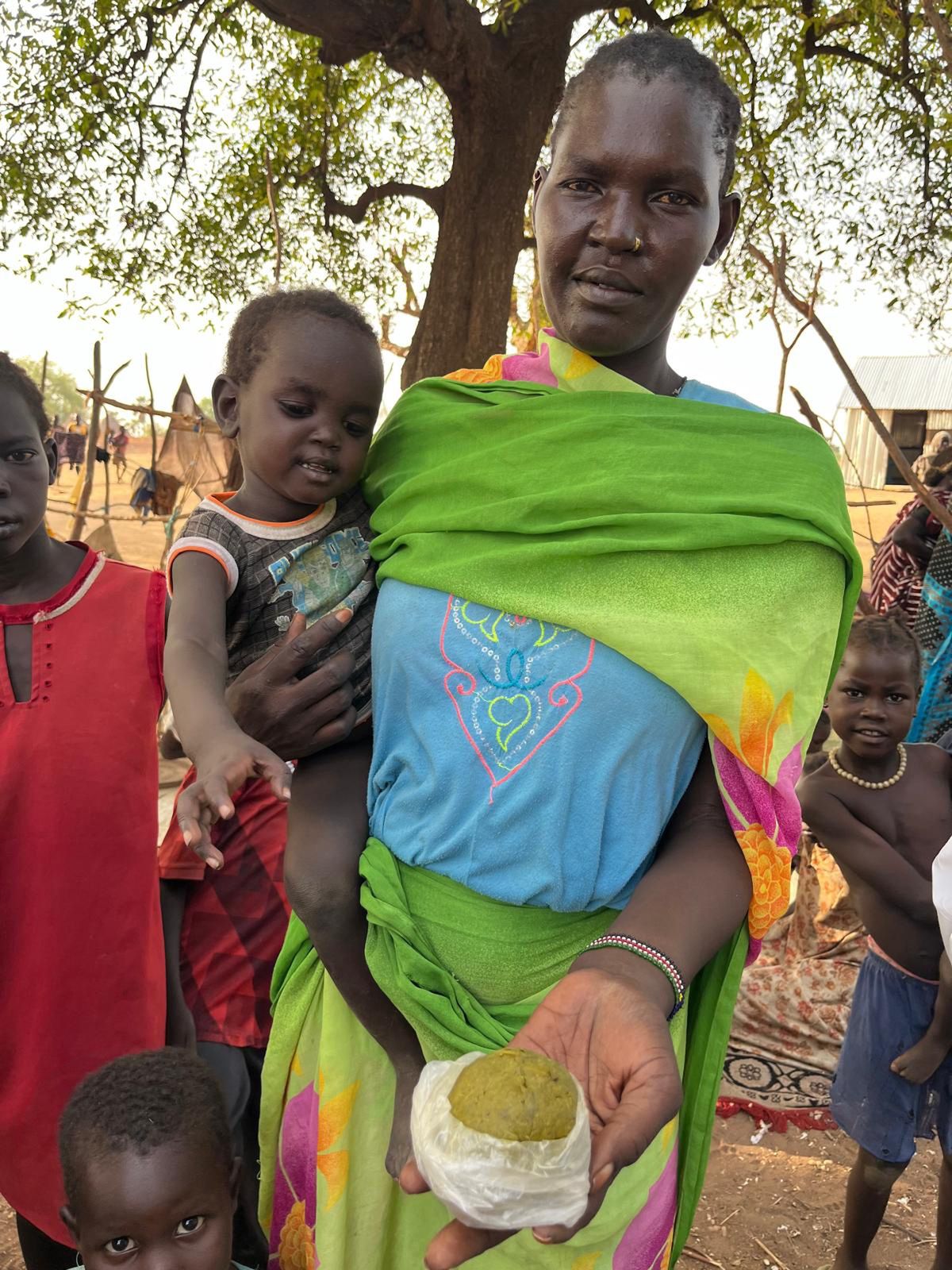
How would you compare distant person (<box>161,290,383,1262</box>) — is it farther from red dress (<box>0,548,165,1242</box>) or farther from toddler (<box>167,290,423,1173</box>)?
red dress (<box>0,548,165,1242</box>)

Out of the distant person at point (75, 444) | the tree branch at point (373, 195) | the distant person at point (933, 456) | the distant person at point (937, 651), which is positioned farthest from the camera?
the distant person at point (75, 444)

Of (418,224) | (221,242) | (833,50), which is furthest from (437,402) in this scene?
(418,224)

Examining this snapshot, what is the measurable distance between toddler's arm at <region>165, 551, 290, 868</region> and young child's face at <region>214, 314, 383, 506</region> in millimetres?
215

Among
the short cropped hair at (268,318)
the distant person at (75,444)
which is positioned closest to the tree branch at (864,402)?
the short cropped hair at (268,318)

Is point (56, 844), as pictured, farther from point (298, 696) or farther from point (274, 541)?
point (298, 696)

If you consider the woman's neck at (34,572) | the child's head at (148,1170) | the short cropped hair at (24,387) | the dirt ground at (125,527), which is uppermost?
the short cropped hair at (24,387)

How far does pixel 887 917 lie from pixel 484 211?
4147mm

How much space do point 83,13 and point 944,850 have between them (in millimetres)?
6336

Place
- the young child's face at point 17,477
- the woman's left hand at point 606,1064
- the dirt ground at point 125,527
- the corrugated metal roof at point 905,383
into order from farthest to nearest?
the corrugated metal roof at point 905,383, the dirt ground at point 125,527, the young child's face at point 17,477, the woman's left hand at point 606,1064

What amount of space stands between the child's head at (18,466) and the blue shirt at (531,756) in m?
1.23

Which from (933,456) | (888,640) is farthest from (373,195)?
(888,640)

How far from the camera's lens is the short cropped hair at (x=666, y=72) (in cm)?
128

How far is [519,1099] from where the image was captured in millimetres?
980

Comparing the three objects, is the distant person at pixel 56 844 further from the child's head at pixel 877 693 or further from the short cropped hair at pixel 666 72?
the child's head at pixel 877 693
